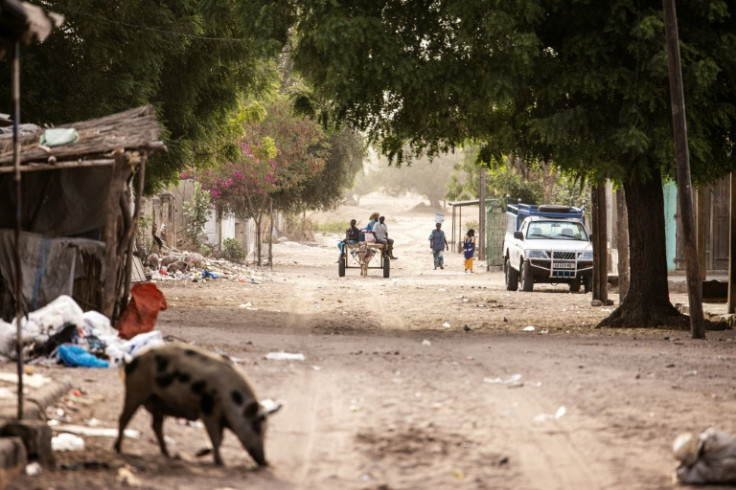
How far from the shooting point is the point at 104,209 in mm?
13922

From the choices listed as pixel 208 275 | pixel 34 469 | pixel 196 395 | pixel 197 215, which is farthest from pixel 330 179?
pixel 34 469

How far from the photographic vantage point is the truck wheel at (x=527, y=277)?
27438 mm

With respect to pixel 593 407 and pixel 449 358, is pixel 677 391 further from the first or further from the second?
pixel 449 358

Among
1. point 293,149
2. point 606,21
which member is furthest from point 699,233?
point 293,149

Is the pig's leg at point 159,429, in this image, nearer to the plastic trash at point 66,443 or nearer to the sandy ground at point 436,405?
the sandy ground at point 436,405

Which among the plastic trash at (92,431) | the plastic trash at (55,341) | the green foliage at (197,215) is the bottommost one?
the plastic trash at (92,431)

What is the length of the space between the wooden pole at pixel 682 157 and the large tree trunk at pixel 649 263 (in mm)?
2057

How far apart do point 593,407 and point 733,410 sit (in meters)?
1.19

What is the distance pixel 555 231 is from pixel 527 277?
1979 mm

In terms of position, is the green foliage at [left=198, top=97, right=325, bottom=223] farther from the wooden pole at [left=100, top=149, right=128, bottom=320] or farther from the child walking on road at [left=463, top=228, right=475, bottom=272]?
the wooden pole at [left=100, top=149, right=128, bottom=320]

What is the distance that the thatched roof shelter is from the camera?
12844 mm

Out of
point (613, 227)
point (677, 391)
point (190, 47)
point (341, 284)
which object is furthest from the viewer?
point (613, 227)

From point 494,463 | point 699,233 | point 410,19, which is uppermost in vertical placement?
point 410,19

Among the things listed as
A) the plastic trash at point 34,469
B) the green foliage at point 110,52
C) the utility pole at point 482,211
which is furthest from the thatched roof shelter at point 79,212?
the utility pole at point 482,211
